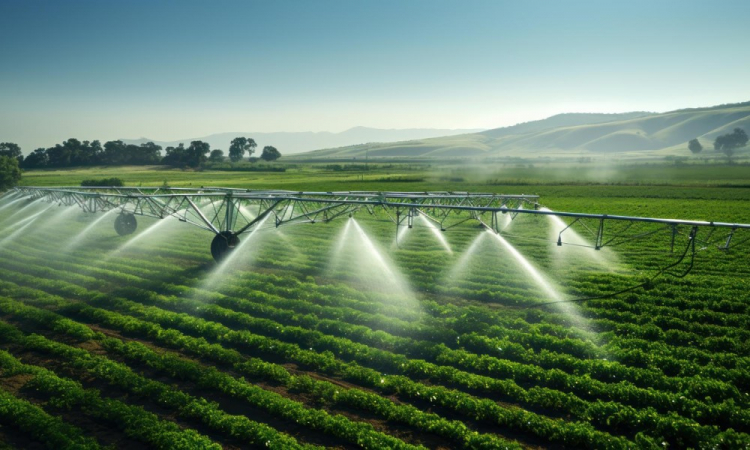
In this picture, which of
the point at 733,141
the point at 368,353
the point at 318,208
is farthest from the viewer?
the point at 733,141

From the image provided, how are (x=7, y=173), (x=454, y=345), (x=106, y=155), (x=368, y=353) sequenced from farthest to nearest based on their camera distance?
(x=106, y=155), (x=7, y=173), (x=454, y=345), (x=368, y=353)

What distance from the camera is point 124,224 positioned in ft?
105

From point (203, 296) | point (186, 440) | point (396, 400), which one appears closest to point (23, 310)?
point (203, 296)

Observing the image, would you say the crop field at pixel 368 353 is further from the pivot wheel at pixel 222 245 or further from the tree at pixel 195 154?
the tree at pixel 195 154

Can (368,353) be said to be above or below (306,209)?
below

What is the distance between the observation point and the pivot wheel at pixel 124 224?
3154cm

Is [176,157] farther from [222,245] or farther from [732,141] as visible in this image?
[732,141]

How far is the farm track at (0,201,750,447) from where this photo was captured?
904cm

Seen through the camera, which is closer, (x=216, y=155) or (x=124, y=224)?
(x=124, y=224)

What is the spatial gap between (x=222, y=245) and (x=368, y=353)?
13180 millimetres

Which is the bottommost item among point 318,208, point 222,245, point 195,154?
point 222,245

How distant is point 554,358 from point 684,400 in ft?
9.53

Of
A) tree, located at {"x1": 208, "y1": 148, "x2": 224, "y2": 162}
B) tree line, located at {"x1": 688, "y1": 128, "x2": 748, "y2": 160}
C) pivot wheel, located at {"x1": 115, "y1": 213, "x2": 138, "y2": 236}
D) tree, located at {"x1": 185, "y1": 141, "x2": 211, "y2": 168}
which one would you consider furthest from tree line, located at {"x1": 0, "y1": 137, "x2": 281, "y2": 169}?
tree line, located at {"x1": 688, "y1": 128, "x2": 748, "y2": 160}

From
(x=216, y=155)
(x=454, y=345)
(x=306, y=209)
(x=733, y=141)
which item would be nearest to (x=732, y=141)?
(x=733, y=141)
